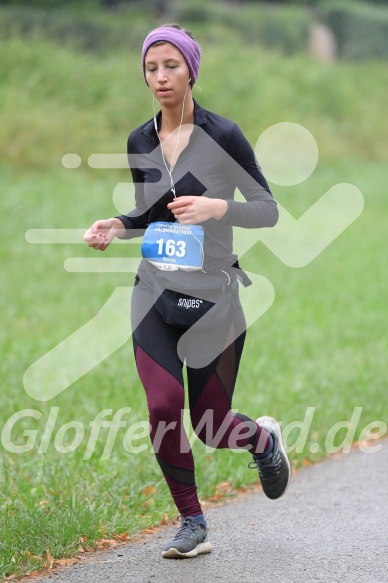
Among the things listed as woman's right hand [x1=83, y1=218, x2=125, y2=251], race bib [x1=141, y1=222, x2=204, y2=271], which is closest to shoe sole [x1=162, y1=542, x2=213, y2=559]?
race bib [x1=141, y1=222, x2=204, y2=271]

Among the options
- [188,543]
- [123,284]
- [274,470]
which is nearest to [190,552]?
[188,543]

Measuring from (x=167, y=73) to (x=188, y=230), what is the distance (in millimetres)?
655

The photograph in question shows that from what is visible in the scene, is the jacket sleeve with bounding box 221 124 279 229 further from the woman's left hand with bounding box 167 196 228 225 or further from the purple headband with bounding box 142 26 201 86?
the purple headband with bounding box 142 26 201 86

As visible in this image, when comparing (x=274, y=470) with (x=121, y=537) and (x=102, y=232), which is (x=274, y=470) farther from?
(x=102, y=232)

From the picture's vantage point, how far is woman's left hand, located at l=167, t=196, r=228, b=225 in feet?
14.5

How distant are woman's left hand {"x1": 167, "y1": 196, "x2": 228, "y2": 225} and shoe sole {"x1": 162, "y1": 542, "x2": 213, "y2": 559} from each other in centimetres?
145

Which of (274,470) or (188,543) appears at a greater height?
(274,470)

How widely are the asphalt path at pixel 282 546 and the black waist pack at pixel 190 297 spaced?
105cm

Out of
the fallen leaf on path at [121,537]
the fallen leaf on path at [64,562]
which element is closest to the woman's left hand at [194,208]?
the fallen leaf on path at [64,562]

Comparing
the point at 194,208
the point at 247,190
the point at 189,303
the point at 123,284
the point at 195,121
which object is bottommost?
the point at 189,303

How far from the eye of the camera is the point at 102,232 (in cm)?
474

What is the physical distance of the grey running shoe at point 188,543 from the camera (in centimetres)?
479

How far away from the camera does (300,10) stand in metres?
42.3

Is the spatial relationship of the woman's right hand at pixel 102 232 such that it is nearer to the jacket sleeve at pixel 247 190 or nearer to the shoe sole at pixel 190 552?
the jacket sleeve at pixel 247 190
